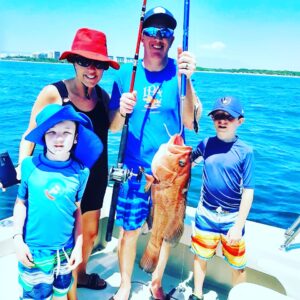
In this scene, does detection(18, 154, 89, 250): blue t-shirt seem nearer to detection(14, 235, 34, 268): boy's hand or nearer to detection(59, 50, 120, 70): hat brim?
detection(14, 235, 34, 268): boy's hand

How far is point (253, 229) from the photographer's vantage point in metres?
3.14

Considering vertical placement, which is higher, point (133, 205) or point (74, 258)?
point (133, 205)

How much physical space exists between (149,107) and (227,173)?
0.79m

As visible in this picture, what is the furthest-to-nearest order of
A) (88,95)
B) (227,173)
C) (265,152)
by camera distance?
(265,152) → (227,173) → (88,95)

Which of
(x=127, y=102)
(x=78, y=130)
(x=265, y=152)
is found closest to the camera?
(x=78, y=130)

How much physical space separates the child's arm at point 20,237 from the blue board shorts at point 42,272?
0.04 metres

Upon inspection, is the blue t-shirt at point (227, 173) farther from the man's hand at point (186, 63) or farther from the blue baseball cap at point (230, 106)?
the man's hand at point (186, 63)

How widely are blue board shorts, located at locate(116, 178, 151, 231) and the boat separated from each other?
2.13ft

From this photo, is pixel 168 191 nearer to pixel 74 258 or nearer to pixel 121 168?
pixel 121 168

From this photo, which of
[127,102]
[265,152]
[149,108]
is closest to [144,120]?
[149,108]

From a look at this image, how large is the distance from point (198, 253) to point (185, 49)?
160cm

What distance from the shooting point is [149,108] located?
8.29 ft

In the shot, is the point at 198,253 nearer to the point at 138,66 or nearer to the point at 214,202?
the point at 214,202

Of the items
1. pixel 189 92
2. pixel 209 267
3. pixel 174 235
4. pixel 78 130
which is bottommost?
pixel 209 267
